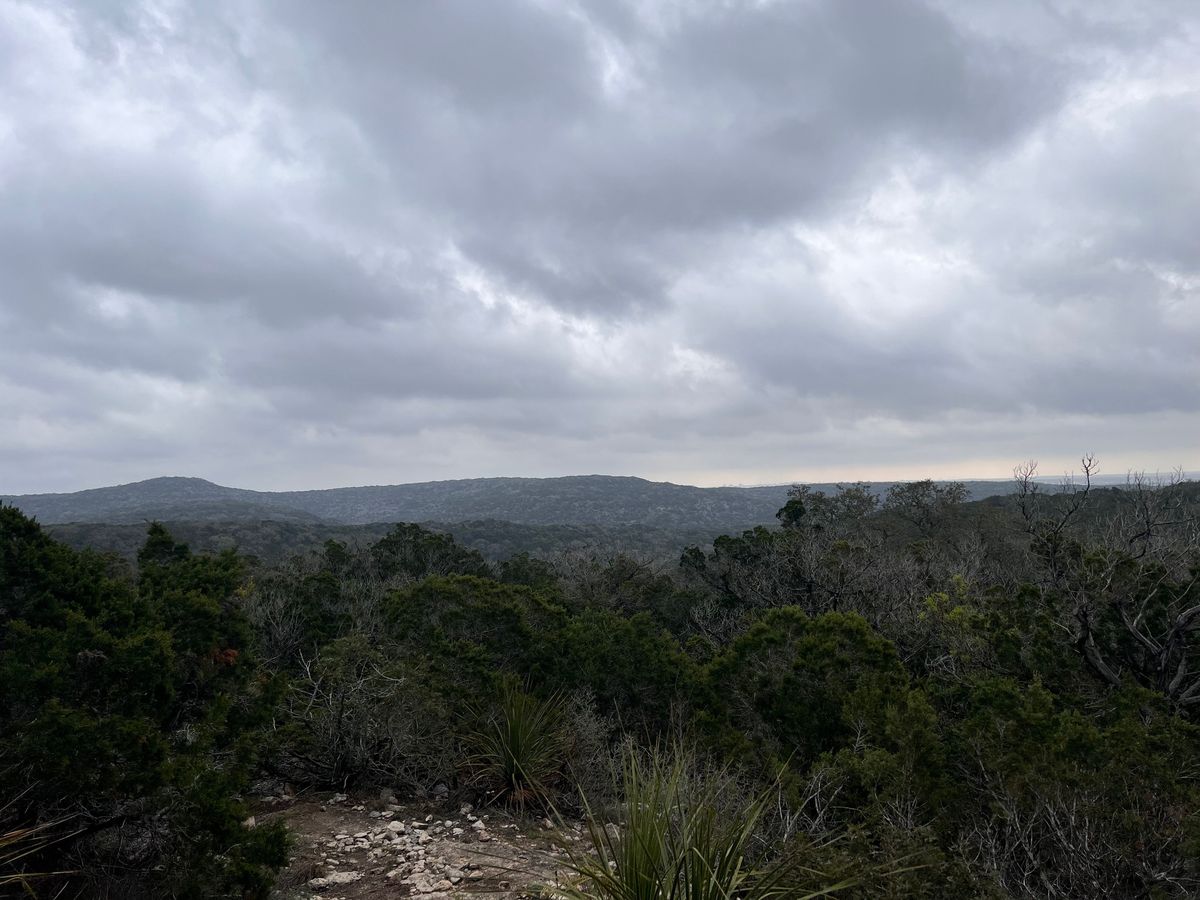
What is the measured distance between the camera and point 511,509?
15112 centimetres

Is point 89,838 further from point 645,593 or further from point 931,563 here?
point 931,563

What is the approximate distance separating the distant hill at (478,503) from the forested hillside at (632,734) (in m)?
105

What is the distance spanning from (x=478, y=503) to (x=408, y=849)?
162817 mm

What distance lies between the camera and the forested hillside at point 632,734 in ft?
12.7

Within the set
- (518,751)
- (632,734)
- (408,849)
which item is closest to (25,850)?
(408,849)

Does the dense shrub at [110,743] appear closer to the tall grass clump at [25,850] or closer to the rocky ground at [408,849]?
the tall grass clump at [25,850]

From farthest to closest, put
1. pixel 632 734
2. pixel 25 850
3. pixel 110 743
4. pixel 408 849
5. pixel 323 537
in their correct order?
pixel 323 537 < pixel 632 734 < pixel 408 849 < pixel 110 743 < pixel 25 850

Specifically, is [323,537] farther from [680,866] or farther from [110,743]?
[680,866]

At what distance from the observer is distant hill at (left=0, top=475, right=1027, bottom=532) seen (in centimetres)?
12875

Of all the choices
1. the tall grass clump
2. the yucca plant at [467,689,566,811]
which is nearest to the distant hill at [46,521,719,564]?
the yucca plant at [467,689,566,811]

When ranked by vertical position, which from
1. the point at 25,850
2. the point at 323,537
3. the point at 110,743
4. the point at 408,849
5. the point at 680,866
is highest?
the point at 110,743

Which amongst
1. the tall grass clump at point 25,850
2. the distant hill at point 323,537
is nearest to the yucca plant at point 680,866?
the tall grass clump at point 25,850

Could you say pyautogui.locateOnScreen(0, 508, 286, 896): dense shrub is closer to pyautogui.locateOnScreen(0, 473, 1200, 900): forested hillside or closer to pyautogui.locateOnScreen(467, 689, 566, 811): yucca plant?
pyautogui.locateOnScreen(0, 473, 1200, 900): forested hillside

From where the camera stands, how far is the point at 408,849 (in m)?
6.06
